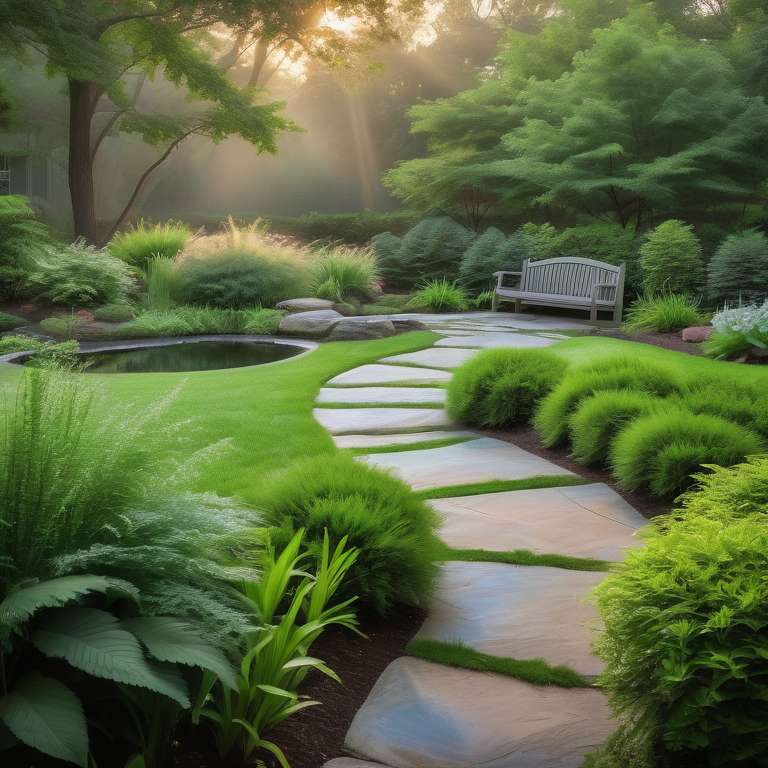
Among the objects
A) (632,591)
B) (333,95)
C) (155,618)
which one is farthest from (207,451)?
(333,95)

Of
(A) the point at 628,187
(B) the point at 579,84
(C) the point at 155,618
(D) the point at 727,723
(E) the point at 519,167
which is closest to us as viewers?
(D) the point at 727,723

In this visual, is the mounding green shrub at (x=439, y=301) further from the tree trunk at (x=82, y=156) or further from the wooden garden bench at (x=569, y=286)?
the tree trunk at (x=82, y=156)

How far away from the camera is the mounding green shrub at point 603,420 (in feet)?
10.7

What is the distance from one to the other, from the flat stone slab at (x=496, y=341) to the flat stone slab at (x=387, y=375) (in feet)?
4.49

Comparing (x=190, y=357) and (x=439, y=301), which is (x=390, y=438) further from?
(x=439, y=301)

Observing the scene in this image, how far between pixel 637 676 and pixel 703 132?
13017 millimetres

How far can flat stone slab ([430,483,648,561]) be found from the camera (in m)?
2.38

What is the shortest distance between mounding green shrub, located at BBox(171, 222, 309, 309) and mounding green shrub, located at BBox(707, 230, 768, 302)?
234 inches

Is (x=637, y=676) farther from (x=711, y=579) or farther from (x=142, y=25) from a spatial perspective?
(x=142, y=25)

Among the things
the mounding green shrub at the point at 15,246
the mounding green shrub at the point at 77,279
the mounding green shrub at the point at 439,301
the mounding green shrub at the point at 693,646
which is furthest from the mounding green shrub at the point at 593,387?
the mounding green shrub at the point at 15,246

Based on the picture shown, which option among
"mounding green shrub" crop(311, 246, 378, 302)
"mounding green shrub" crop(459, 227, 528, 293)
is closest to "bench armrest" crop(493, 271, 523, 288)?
"mounding green shrub" crop(459, 227, 528, 293)

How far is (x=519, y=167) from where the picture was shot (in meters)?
11.7

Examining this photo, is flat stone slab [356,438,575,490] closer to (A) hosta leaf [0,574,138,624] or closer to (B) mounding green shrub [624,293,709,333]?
(A) hosta leaf [0,574,138,624]

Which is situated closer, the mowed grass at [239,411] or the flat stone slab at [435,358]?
the mowed grass at [239,411]
